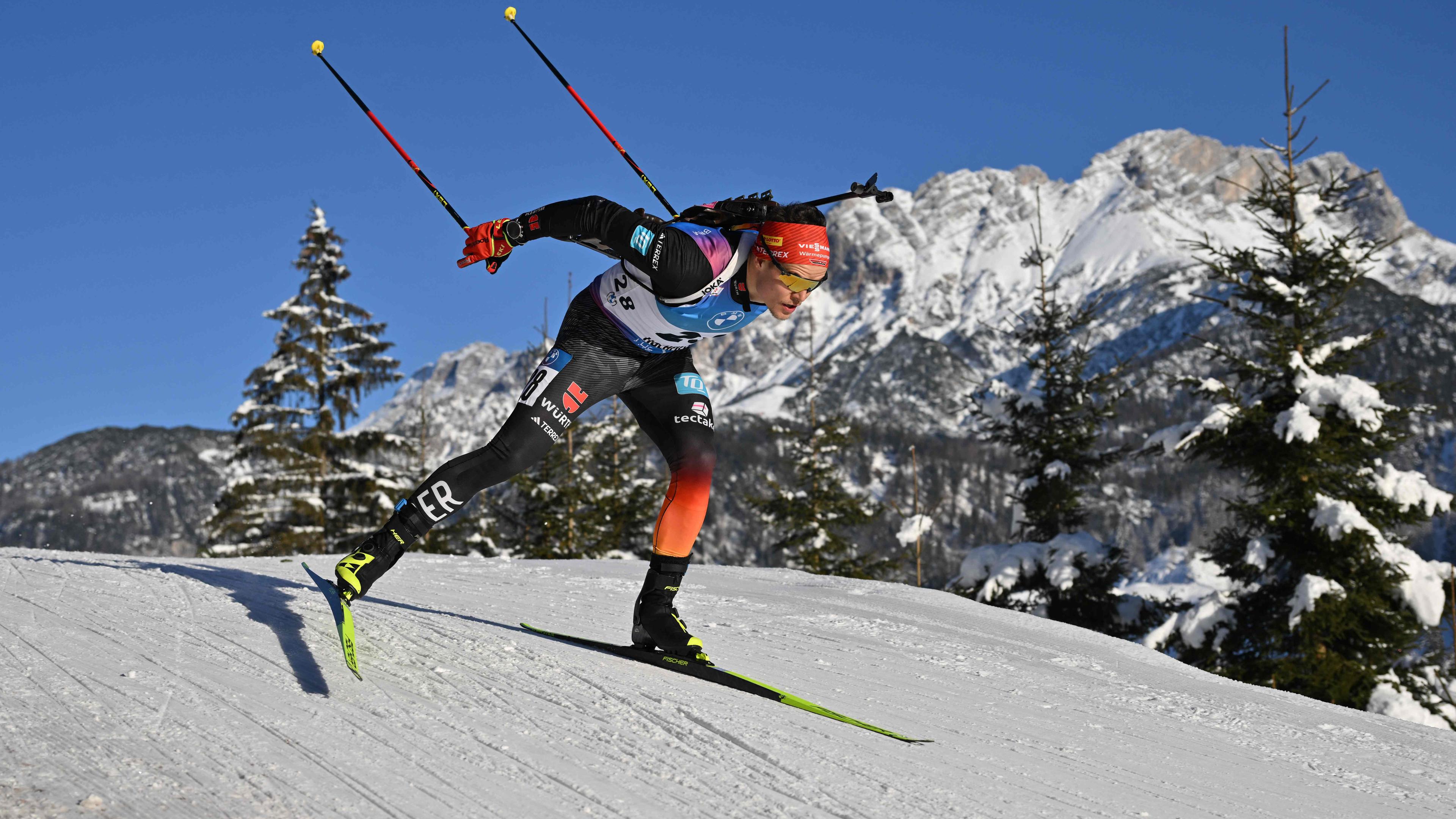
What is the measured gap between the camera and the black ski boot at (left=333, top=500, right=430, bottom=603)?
3.77m

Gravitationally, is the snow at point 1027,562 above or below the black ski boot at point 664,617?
above

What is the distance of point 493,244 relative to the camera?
12.9 feet

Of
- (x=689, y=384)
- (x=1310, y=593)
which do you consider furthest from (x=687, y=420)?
(x=1310, y=593)

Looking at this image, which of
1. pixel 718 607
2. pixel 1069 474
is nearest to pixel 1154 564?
pixel 1069 474

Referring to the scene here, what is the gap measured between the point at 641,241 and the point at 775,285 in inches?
21.7

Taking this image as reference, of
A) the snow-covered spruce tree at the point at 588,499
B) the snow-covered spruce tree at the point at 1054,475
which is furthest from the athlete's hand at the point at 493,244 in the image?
the snow-covered spruce tree at the point at 588,499

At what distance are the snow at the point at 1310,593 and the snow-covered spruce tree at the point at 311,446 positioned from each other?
1760 cm

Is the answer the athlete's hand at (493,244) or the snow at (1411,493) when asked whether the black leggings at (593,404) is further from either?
the snow at (1411,493)

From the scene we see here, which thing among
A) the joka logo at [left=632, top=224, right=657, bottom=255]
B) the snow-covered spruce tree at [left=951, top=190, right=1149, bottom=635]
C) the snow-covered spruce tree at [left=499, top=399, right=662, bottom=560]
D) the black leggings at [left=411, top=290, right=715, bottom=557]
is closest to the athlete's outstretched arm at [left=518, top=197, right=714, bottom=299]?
the joka logo at [left=632, top=224, right=657, bottom=255]

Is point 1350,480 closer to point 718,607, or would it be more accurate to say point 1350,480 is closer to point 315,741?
point 718,607

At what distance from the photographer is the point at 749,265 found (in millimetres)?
3863

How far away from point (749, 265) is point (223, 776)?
248 centimetres

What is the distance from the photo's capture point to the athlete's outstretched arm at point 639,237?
3668 mm

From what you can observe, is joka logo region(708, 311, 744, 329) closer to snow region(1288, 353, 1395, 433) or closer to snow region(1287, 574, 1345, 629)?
snow region(1287, 574, 1345, 629)
